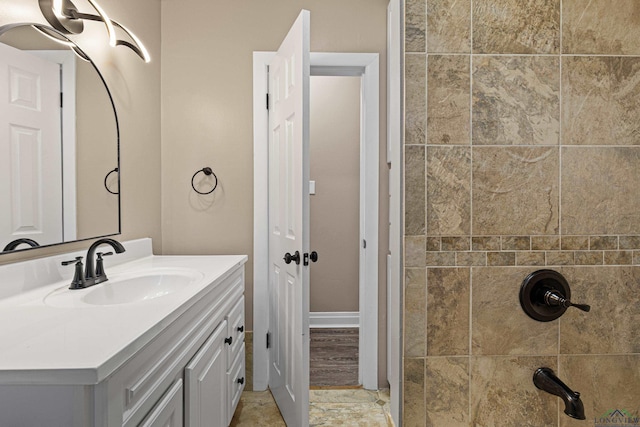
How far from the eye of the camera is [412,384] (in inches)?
41.3

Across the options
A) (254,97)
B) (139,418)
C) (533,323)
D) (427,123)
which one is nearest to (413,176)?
(427,123)

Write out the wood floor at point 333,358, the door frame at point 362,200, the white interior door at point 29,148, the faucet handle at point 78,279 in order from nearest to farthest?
the white interior door at point 29,148 → the faucet handle at point 78,279 → the door frame at point 362,200 → the wood floor at point 333,358

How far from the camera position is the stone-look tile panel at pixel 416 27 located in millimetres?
1012

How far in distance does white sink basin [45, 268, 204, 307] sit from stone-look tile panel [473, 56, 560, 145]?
42.2 inches

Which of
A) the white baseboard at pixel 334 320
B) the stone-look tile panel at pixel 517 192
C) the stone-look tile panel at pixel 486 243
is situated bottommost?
the white baseboard at pixel 334 320

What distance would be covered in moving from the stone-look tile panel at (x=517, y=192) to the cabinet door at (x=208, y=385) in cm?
99

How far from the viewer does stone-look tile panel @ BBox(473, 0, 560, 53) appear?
3.37 feet

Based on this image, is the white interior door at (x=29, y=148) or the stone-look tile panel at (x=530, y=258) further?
the white interior door at (x=29, y=148)

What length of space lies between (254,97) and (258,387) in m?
1.74

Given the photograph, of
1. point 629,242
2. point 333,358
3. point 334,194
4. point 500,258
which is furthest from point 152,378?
point 334,194

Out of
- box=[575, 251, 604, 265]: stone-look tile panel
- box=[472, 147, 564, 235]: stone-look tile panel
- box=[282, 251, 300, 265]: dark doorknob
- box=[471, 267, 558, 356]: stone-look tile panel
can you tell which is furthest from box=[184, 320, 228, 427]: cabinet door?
box=[575, 251, 604, 265]: stone-look tile panel

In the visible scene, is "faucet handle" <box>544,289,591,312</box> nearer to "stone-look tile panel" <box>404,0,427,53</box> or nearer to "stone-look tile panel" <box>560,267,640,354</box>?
"stone-look tile panel" <box>560,267,640,354</box>

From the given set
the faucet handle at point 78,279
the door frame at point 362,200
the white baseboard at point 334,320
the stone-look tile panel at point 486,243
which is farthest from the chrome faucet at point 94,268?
the white baseboard at point 334,320

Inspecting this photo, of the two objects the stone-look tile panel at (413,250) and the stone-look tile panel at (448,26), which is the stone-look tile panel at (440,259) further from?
the stone-look tile panel at (448,26)
